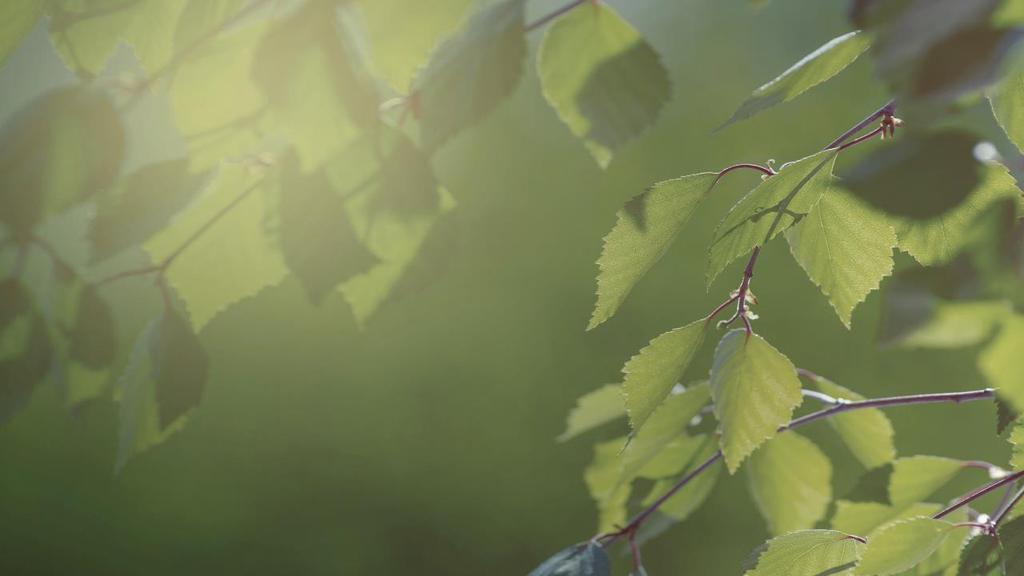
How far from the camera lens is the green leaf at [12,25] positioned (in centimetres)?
36

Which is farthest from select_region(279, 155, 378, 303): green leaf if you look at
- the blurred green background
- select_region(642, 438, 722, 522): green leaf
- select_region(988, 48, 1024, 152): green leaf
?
the blurred green background

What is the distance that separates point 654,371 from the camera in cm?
43

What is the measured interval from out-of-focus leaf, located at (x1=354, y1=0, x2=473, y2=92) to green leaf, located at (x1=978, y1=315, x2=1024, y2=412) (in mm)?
231

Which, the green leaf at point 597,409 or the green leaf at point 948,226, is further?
the green leaf at point 597,409

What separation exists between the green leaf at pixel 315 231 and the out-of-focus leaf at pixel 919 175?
189mm

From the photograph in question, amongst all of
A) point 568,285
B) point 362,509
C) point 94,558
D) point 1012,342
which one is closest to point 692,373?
point 568,285

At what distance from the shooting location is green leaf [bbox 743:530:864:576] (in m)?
0.47

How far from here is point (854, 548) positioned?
488 millimetres

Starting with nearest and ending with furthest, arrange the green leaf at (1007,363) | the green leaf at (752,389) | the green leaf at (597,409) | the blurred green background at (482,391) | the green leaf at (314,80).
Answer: the green leaf at (1007,363) < the green leaf at (314,80) < the green leaf at (752,389) < the green leaf at (597,409) < the blurred green background at (482,391)

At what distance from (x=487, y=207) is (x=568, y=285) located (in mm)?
547

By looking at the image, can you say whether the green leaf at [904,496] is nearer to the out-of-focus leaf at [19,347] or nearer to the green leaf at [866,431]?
the green leaf at [866,431]

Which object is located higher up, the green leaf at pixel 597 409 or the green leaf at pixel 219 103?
the green leaf at pixel 219 103

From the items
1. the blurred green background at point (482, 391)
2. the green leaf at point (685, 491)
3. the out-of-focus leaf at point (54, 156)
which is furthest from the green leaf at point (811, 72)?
the blurred green background at point (482, 391)

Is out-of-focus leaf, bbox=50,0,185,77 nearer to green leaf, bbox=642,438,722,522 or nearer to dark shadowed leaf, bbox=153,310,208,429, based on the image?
dark shadowed leaf, bbox=153,310,208,429
